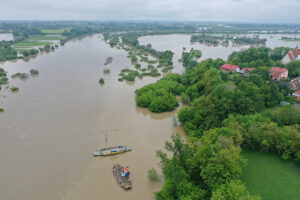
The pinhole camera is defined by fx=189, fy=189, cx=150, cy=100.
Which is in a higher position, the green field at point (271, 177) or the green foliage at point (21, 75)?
the green foliage at point (21, 75)

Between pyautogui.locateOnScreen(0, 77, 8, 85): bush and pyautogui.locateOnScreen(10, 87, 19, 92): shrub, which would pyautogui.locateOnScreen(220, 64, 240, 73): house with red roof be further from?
pyautogui.locateOnScreen(0, 77, 8, 85): bush

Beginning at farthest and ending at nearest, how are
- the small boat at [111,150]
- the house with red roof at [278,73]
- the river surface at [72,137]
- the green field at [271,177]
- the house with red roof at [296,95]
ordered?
the house with red roof at [278,73], the house with red roof at [296,95], the small boat at [111,150], the river surface at [72,137], the green field at [271,177]

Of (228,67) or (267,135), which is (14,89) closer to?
(267,135)

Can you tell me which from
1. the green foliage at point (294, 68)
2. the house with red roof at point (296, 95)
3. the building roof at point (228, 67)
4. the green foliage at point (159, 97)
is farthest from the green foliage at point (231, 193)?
the green foliage at point (294, 68)

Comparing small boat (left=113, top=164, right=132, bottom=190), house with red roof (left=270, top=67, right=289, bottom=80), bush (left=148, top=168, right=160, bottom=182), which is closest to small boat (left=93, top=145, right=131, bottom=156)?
small boat (left=113, top=164, right=132, bottom=190)

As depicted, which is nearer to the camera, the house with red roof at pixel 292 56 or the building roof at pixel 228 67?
the building roof at pixel 228 67

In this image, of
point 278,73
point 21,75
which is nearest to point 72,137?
point 21,75

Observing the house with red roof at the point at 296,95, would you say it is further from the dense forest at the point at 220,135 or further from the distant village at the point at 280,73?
the dense forest at the point at 220,135
